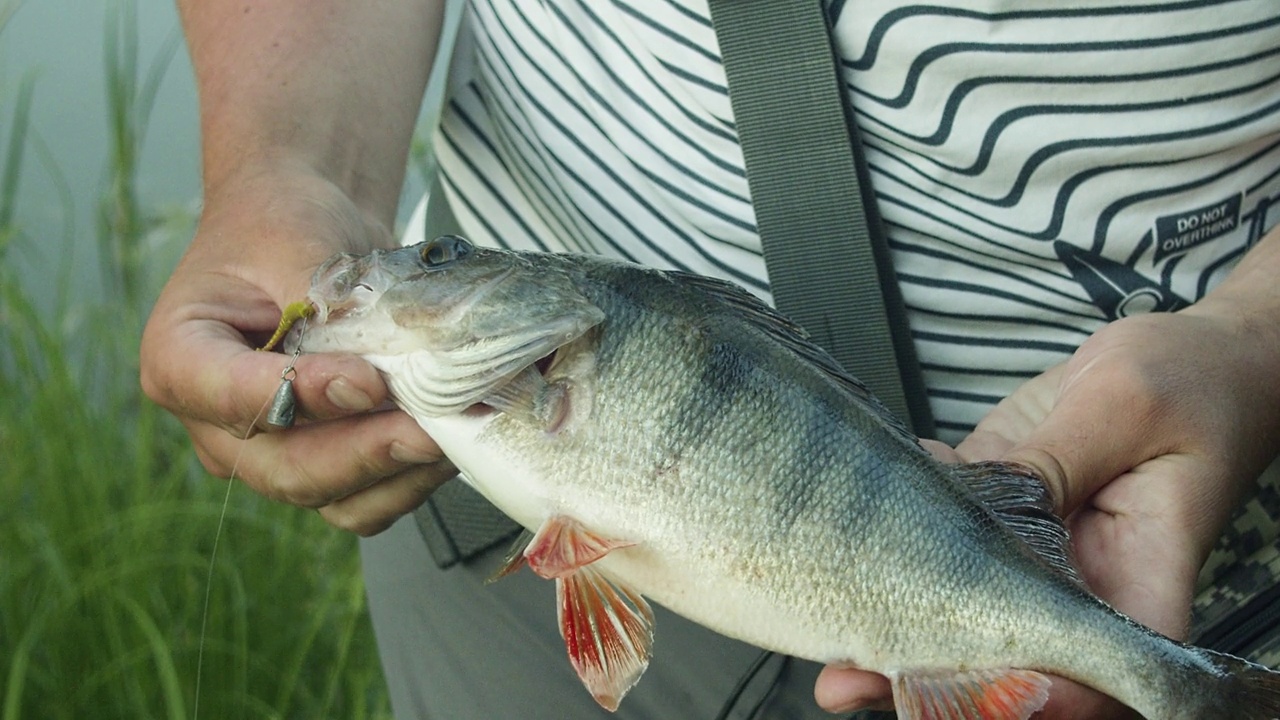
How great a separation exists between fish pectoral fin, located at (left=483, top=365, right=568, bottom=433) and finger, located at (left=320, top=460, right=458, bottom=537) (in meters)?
0.13

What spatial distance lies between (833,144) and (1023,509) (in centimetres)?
45

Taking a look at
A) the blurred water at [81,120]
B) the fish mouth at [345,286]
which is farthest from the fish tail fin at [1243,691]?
the blurred water at [81,120]

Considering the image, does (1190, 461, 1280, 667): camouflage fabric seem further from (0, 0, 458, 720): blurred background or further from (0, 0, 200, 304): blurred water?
(0, 0, 200, 304): blurred water

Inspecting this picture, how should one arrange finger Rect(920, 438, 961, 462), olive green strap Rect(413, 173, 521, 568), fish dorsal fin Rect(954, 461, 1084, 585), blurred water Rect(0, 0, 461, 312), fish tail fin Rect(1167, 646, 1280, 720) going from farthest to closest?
blurred water Rect(0, 0, 461, 312), olive green strap Rect(413, 173, 521, 568), finger Rect(920, 438, 961, 462), fish dorsal fin Rect(954, 461, 1084, 585), fish tail fin Rect(1167, 646, 1280, 720)

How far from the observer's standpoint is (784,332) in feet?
3.90

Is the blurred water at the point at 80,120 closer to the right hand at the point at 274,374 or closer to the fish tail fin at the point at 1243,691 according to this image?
the right hand at the point at 274,374

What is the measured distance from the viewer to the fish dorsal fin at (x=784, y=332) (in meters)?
1.18

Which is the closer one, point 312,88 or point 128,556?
point 312,88

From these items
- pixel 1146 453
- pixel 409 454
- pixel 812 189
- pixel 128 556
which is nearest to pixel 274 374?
pixel 409 454

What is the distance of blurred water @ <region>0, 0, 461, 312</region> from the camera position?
415 cm

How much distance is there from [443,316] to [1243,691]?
2.66 feet

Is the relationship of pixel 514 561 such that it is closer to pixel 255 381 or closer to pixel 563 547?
pixel 563 547

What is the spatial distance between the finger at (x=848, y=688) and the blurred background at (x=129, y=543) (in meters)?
1.16

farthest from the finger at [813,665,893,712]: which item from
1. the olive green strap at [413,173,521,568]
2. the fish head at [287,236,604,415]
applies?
the olive green strap at [413,173,521,568]
